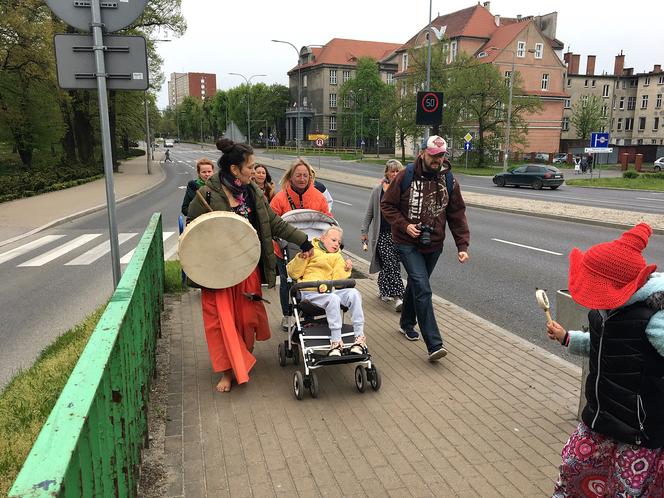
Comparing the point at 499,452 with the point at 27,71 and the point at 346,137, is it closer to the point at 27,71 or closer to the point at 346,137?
Answer: the point at 27,71

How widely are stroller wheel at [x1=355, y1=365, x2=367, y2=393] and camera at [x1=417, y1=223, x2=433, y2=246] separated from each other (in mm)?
1358

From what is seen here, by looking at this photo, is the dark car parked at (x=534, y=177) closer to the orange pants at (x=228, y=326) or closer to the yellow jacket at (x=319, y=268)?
the yellow jacket at (x=319, y=268)

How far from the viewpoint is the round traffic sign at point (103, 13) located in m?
4.11

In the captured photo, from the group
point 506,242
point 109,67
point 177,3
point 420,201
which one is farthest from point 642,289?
point 177,3

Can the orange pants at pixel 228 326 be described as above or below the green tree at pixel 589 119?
below

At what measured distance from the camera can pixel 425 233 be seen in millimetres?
5152

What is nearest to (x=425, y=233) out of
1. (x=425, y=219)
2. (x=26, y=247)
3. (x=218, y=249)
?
(x=425, y=219)

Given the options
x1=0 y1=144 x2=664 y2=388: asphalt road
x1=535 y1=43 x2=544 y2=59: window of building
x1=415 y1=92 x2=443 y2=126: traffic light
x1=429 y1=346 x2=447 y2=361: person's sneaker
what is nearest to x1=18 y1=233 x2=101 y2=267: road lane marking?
x1=0 y1=144 x2=664 y2=388: asphalt road

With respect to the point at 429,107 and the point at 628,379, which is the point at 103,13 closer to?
the point at 628,379

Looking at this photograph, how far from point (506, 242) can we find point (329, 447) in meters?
10.3

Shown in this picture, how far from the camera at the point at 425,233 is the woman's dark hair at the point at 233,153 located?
69.6 inches

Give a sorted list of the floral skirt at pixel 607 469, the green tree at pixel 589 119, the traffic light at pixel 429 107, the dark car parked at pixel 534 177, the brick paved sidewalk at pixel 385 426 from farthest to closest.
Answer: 1. the green tree at pixel 589 119
2. the dark car parked at pixel 534 177
3. the traffic light at pixel 429 107
4. the brick paved sidewalk at pixel 385 426
5. the floral skirt at pixel 607 469

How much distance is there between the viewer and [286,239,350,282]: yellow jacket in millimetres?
4742

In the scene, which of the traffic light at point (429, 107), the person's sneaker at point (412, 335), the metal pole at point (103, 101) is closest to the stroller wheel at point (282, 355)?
the person's sneaker at point (412, 335)
